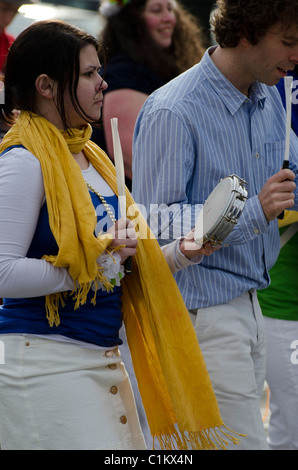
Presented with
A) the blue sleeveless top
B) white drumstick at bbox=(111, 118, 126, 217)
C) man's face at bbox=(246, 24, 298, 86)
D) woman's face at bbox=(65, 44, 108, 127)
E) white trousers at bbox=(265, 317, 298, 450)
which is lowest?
white trousers at bbox=(265, 317, 298, 450)

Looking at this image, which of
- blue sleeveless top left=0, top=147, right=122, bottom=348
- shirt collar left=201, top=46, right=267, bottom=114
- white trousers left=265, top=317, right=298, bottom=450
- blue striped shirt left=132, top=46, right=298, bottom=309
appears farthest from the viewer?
white trousers left=265, top=317, right=298, bottom=450

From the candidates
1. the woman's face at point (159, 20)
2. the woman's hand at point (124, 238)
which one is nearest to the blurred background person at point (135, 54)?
the woman's face at point (159, 20)

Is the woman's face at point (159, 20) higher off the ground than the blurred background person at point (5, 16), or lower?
lower

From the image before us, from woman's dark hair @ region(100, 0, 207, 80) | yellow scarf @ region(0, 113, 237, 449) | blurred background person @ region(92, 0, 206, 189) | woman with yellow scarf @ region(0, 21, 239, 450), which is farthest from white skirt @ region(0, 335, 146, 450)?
woman's dark hair @ region(100, 0, 207, 80)

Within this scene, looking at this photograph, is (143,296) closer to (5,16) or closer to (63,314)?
(63,314)

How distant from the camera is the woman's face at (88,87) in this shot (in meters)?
2.44

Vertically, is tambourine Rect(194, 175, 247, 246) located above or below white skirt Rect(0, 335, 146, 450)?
above

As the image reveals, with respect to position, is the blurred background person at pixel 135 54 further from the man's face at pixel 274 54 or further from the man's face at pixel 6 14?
the man's face at pixel 274 54

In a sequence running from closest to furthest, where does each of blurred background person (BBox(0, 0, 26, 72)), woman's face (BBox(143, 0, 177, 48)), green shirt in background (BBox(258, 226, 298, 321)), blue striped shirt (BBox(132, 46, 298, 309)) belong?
blue striped shirt (BBox(132, 46, 298, 309)), green shirt in background (BBox(258, 226, 298, 321)), blurred background person (BBox(0, 0, 26, 72)), woman's face (BBox(143, 0, 177, 48))

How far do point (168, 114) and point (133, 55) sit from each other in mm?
1579

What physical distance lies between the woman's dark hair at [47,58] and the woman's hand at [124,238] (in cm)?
34

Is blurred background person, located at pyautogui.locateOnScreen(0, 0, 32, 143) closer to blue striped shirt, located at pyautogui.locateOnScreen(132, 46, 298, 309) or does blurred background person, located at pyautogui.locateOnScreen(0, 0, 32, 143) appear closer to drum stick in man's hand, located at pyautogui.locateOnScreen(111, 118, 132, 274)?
blue striped shirt, located at pyautogui.locateOnScreen(132, 46, 298, 309)

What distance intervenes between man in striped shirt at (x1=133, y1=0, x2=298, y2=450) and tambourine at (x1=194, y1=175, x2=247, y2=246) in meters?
0.29

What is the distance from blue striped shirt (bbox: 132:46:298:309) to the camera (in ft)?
9.32
